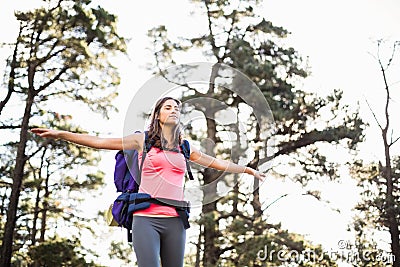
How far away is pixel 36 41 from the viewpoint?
12.3 meters

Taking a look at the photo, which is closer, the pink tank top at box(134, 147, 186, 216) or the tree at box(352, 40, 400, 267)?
the pink tank top at box(134, 147, 186, 216)

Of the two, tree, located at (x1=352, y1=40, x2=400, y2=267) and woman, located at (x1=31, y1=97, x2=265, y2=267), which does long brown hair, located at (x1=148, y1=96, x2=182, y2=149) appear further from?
tree, located at (x1=352, y1=40, x2=400, y2=267)

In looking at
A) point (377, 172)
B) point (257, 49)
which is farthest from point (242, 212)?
point (377, 172)

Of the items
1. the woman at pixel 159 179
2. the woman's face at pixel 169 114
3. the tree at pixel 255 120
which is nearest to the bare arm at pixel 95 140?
the woman at pixel 159 179

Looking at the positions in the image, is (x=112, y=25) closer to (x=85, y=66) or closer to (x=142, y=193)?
(x=85, y=66)

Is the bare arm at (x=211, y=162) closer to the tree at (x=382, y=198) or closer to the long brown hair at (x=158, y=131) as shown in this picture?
the long brown hair at (x=158, y=131)

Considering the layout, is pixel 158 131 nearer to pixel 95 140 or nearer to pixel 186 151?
pixel 186 151

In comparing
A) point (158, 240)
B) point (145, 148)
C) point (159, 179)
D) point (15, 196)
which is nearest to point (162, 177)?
point (159, 179)

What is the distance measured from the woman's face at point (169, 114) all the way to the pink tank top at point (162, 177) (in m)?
0.15

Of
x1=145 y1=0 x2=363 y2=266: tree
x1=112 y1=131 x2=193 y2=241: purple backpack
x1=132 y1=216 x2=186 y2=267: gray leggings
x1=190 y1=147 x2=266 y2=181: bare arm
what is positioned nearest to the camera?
x1=132 y1=216 x2=186 y2=267: gray leggings

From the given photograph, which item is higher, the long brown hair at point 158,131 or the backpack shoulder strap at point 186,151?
the long brown hair at point 158,131

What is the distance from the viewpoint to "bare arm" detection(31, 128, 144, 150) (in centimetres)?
257

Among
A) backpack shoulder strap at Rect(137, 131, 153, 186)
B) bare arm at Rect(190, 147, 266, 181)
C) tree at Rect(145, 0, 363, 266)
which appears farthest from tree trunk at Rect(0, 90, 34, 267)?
backpack shoulder strap at Rect(137, 131, 153, 186)

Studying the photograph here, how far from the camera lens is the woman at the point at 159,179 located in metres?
2.51
